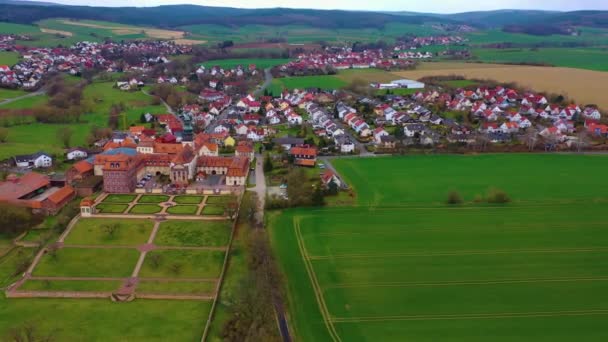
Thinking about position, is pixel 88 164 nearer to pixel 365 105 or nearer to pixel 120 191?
pixel 120 191

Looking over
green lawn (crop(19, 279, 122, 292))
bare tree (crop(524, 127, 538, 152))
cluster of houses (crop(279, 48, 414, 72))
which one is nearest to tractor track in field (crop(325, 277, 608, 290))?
green lawn (crop(19, 279, 122, 292))

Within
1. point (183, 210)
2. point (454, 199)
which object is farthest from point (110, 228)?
point (454, 199)

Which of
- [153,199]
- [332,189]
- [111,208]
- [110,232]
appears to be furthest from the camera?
[332,189]

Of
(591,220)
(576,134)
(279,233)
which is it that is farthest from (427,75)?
(279,233)

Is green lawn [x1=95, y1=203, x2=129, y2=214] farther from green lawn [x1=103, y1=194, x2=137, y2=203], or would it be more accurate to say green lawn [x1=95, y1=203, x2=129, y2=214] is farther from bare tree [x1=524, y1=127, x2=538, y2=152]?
bare tree [x1=524, y1=127, x2=538, y2=152]

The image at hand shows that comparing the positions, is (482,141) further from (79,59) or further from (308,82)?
(79,59)

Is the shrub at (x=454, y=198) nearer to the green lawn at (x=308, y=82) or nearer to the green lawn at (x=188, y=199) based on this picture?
the green lawn at (x=188, y=199)
